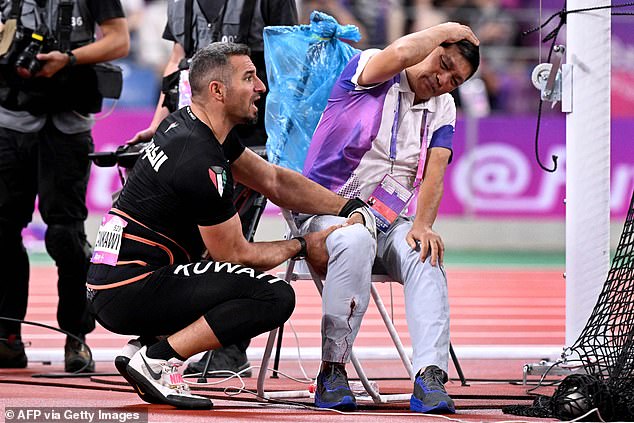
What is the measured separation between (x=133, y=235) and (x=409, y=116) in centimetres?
125

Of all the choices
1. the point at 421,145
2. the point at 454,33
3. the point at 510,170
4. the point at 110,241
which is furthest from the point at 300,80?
the point at 510,170

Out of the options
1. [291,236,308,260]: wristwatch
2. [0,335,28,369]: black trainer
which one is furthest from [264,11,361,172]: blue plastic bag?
[0,335,28,369]: black trainer

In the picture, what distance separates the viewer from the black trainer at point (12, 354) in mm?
6094

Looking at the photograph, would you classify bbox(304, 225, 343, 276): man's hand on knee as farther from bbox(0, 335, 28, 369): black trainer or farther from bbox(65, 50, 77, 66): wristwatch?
bbox(0, 335, 28, 369): black trainer

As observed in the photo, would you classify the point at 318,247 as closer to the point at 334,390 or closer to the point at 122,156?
the point at 334,390

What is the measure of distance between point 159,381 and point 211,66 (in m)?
1.16

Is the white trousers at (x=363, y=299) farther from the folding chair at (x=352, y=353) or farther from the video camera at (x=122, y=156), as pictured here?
the video camera at (x=122, y=156)

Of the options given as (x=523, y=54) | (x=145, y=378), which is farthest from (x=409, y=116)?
(x=523, y=54)

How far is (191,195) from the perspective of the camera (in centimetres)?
434

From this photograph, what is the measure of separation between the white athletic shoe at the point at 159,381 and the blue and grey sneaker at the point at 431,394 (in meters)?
0.75

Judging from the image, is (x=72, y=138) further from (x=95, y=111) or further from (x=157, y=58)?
(x=157, y=58)

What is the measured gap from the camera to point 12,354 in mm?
6121

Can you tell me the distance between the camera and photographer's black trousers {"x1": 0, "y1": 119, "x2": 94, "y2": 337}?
595 cm

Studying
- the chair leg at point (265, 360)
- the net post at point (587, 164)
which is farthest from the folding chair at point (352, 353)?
the net post at point (587, 164)
